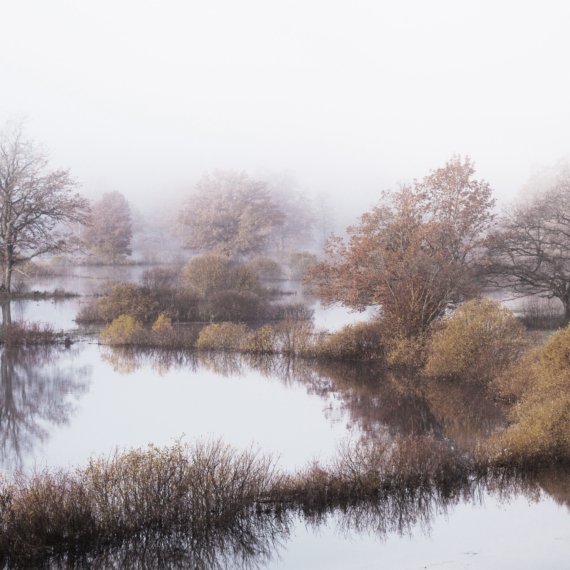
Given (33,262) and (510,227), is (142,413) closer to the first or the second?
(510,227)

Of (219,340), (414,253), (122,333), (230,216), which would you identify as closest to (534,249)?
(414,253)

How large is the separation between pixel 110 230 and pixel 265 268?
41.0 ft

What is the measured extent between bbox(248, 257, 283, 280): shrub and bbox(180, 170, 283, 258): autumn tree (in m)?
5.71

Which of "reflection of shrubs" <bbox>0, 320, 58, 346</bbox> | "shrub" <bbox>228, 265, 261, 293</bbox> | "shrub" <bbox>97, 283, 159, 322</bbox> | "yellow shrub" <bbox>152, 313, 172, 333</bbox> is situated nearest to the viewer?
"reflection of shrubs" <bbox>0, 320, 58, 346</bbox>

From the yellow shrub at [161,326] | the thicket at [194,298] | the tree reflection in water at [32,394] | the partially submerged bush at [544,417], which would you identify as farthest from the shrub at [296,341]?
the partially submerged bush at [544,417]

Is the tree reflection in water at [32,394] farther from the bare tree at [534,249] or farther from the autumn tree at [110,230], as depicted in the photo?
the autumn tree at [110,230]

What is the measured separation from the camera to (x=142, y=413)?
10.3m

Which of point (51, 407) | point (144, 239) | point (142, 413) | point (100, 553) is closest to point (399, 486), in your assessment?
point (100, 553)

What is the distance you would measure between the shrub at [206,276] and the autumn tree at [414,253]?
9133 millimetres

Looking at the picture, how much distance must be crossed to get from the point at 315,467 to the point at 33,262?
32.0 m

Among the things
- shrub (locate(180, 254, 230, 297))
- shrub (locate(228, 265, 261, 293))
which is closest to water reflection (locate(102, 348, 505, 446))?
shrub (locate(180, 254, 230, 297))

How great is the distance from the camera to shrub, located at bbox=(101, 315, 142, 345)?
17766mm

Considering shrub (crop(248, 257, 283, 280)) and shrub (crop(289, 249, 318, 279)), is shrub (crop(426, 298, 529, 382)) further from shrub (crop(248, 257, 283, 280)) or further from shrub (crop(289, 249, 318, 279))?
shrub (crop(289, 249, 318, 279))

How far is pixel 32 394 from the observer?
11.4m
